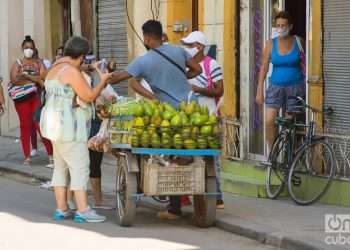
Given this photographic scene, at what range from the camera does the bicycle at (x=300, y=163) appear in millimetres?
11906

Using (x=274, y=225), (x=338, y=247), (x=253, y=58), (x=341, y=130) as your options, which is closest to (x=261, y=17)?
(x=253, y=58)

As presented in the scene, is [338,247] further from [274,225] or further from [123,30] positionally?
[123,30]

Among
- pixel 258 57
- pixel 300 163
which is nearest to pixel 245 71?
pixel 258 57

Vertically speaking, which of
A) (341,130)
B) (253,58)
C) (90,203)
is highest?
(253,58)

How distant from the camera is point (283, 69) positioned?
12609mm

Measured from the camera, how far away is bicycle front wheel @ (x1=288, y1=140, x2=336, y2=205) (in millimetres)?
11859

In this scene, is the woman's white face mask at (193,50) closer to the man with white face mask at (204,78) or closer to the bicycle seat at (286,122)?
the man with white face mask at (204,78)

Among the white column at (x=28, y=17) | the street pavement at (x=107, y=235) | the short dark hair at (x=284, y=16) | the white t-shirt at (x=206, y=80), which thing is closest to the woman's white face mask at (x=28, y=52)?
the street pavement at (x=107, y=235)

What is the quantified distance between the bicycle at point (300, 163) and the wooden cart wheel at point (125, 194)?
86.4 inches

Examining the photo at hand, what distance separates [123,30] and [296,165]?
667 cm

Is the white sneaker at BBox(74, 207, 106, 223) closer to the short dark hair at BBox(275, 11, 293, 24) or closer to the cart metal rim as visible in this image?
the cart metal rim

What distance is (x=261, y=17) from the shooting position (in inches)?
561

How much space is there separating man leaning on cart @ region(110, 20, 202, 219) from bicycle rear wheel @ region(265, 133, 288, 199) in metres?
1.99

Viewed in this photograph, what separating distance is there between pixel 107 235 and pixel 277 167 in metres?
2.93
